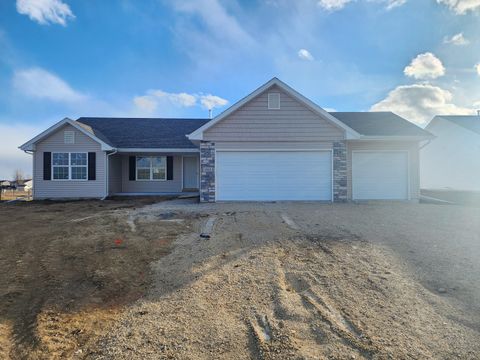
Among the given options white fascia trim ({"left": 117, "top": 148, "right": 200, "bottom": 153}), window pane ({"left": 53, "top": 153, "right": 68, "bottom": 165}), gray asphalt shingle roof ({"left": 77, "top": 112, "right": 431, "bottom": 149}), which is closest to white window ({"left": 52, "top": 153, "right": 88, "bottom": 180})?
window pane ({"left": 53, "top": 153, "right": 68, "bottom": 165})

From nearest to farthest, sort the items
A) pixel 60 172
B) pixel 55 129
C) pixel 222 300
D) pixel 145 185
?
pixel 222 300 → pixel 55 129 → pixel 60 172 → pixel 145 185

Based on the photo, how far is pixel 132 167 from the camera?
1584cm

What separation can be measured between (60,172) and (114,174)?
8.27 feet

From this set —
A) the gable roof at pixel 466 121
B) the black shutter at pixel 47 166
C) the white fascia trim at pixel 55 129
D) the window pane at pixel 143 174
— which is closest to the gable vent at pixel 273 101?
the white fascia trim at pixel 55 129

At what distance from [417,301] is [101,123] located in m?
18.8

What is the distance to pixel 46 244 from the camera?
5.57 metres

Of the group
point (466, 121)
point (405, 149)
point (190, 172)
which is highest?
point (466, 121)

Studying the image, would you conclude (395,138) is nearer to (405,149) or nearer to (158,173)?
(405,149)

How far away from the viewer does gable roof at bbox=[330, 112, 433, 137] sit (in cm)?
1195

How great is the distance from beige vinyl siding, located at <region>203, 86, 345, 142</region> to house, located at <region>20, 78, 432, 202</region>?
0.14ft

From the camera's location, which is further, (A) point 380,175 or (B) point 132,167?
(B) point 132,167

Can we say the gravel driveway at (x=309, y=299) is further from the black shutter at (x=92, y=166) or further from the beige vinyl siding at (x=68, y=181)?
the black shutter at (x=92, y=166)

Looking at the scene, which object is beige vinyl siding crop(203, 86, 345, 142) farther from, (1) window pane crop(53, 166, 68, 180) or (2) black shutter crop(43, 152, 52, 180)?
(2) black shutter crop(43, 152, 52, 180)

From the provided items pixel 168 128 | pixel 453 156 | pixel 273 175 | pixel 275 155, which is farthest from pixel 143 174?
pixel 453 156
